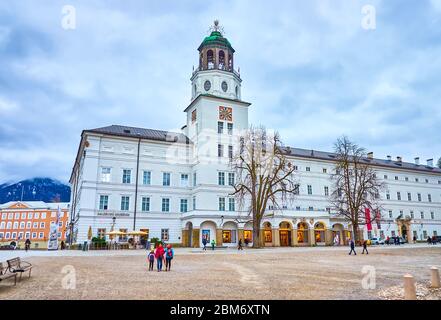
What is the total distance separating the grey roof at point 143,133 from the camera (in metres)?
47.3

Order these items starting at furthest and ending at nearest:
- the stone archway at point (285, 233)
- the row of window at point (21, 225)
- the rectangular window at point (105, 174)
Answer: the row of window at point (21, 225) → the stone archway at point (285, 233) → the rectangular window at point (105, 174)

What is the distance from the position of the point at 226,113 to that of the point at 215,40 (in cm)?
1072

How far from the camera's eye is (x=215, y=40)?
5106 cm

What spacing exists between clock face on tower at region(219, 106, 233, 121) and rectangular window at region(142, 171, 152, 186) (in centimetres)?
1304

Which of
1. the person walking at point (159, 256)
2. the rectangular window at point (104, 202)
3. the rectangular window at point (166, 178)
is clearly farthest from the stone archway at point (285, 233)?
the person walking at point (159, 256)

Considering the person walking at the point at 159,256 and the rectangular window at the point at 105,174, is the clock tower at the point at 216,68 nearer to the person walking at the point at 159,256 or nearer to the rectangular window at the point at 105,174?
the rectangular window at the point at 105,174

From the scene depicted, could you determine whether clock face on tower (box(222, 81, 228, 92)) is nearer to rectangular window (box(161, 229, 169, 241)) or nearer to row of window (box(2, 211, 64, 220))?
rectangular window (box(161, 229, 169, 241))

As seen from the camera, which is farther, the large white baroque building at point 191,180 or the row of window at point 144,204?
the large white baroque building at point 191,180

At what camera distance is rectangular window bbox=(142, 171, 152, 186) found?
47.8m

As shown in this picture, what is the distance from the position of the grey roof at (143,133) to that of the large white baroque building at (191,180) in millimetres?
163

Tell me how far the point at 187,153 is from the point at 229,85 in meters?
12.1

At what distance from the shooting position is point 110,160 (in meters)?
45.9

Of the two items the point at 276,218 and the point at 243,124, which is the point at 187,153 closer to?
the point at 243,124

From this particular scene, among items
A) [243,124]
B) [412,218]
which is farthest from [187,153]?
[412,218]
